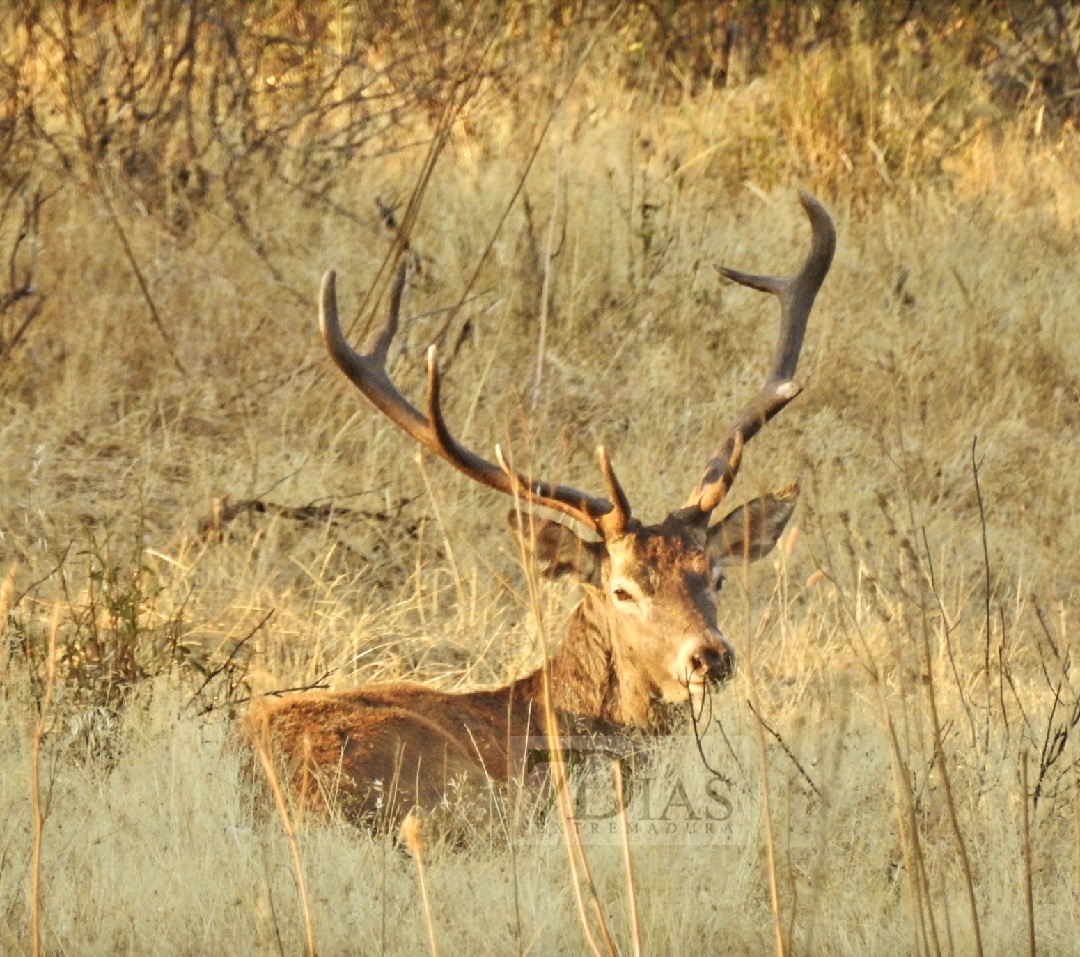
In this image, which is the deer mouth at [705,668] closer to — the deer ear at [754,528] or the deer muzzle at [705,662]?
the deer muzzle at [705,662]

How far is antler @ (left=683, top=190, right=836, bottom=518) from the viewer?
5.52 m

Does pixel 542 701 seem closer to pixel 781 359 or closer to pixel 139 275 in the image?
pixel 781 359

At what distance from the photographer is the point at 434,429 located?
5.52 meters

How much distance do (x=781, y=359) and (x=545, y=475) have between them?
6.67 feet

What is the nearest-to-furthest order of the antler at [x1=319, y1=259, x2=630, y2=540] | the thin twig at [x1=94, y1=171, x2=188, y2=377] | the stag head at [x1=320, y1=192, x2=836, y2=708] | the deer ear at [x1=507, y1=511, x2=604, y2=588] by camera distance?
the stag head at [x1=320, y1=192, x2=836, y2=708] → the antler at [x1=319, y1=259, x2=630, y2=540] → the deer ear at [x1=507, y1=511, x2=604, y2=588] → the thin twig at [x1=94, y1=171, x2=188, y2=377]

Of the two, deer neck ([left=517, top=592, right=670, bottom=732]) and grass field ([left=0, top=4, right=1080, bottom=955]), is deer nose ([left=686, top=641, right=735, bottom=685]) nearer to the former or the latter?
grass field ([left=0, top=4, right=1080, bottom=955])

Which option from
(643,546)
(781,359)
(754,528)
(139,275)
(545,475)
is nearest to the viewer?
(643,546)

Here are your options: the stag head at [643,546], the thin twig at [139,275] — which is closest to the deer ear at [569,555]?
the stag head at [643,546]

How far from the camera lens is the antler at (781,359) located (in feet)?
18.1

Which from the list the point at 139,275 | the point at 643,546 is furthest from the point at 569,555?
the point at 139,275

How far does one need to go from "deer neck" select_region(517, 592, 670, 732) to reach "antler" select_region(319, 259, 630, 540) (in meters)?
0.26

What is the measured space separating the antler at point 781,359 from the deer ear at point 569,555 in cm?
30

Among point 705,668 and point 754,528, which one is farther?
point 754,528

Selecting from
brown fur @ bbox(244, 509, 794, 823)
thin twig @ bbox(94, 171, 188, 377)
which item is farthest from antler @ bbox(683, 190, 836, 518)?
thin twig @ bbox(94, 171, 188, 377)
